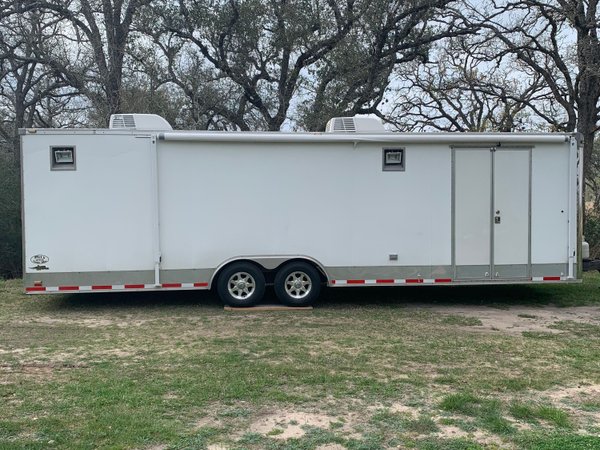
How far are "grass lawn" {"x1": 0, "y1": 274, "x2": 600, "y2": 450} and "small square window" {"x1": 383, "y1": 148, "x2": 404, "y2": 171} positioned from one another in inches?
86.8

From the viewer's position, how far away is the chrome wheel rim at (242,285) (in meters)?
8.27

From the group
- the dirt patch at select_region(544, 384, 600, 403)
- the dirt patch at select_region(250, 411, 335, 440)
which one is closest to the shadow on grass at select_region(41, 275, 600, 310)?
the dirt patch at select_region(544, 384, 600, 403)

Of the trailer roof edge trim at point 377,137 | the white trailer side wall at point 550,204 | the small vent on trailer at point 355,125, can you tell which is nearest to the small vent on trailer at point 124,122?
the trailer roof edge trim at point 377,137

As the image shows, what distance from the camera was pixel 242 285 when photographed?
829cm

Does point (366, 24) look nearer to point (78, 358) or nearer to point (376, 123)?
point (376, 123)

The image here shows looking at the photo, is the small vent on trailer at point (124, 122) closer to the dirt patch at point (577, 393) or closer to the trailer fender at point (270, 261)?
the trailer fender at point (270, 261)

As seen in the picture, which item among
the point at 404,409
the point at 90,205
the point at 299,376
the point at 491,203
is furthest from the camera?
the point at 491,203

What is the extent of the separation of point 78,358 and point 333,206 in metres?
4.27

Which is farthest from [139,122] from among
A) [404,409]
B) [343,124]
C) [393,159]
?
[404,409]

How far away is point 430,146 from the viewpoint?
8.41m

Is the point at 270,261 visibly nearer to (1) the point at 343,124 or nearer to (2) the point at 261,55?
(1) the point at 343,124

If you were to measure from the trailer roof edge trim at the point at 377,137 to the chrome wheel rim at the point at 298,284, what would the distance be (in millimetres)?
2058

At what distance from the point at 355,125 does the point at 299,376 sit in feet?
15.2

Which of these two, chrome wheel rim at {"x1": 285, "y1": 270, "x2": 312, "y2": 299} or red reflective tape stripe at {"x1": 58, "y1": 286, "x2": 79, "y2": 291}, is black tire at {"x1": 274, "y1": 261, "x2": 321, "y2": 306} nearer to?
chrome wheel rim at {"x1": 285, "y1": 270, "x2": 312, "y2": 299}
